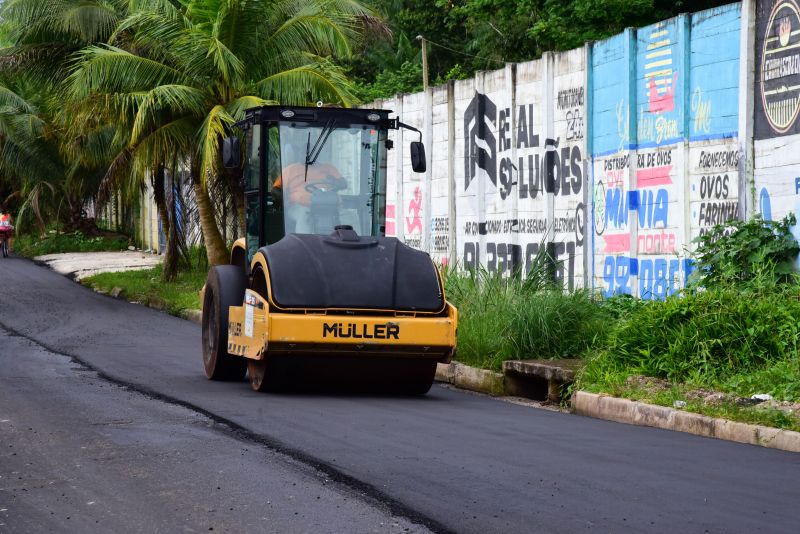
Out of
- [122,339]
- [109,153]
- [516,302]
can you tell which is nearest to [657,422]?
[516,302]

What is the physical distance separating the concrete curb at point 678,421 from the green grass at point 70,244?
33162mm

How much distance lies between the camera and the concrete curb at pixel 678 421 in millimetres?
9492

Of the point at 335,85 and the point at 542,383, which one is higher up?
the point at 335,85

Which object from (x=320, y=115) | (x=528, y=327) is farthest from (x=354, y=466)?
(x=528, y=327)

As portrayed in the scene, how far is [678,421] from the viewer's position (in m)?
10.5

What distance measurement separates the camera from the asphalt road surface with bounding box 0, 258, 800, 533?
675 centimetres

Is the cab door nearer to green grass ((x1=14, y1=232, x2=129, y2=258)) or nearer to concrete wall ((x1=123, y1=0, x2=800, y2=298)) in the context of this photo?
concrete wall ((x1=123, y1=0, x2=800, y2=298))

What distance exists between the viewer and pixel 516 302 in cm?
1508

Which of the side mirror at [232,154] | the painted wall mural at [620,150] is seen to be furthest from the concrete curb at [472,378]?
the side mirror at [232,154]

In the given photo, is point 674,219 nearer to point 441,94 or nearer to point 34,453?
point 441,94

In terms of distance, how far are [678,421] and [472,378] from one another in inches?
154

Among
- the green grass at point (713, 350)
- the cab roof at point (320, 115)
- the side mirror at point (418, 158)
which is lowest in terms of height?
the green grass at point (713, 350)

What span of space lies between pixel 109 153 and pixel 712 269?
68.8 feet

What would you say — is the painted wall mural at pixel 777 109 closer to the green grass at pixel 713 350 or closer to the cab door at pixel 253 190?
the green grass at pixel 713 350
